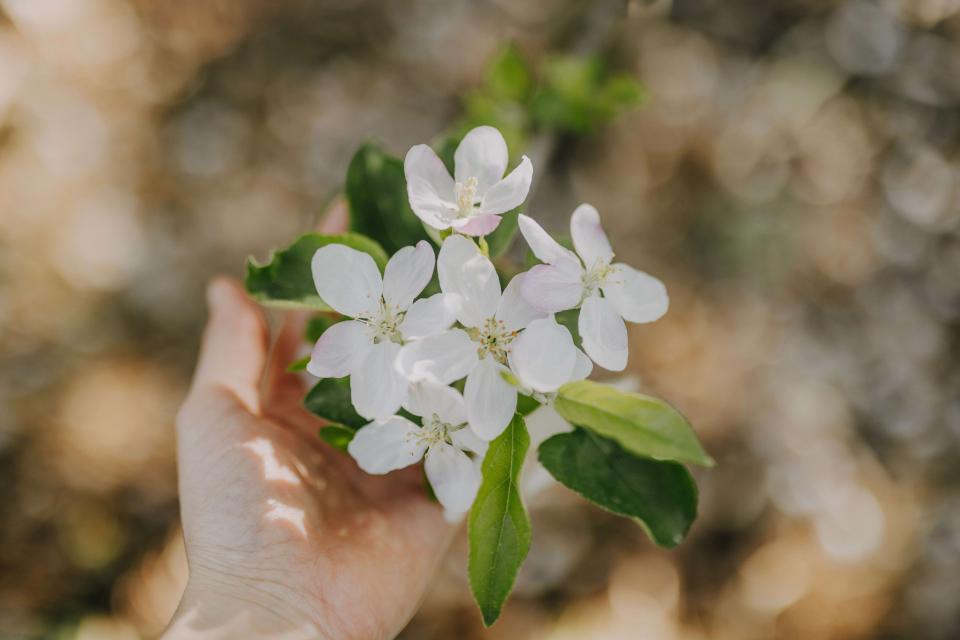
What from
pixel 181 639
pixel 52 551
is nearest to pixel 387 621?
pixel 181 639

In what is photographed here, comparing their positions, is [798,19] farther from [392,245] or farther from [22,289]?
[22,289]

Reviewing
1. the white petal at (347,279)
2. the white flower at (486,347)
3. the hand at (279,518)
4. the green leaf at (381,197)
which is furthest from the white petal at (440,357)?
the hand at (279,518)

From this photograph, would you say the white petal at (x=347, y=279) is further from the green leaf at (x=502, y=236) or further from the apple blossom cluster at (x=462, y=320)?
the green leaf at (x=502, y=236)

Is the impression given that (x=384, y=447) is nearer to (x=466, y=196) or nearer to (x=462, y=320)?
(x=462, y=320)

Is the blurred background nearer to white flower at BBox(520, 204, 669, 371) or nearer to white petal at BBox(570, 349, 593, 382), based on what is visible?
white flower at BBox(520, 204, 669, 371)

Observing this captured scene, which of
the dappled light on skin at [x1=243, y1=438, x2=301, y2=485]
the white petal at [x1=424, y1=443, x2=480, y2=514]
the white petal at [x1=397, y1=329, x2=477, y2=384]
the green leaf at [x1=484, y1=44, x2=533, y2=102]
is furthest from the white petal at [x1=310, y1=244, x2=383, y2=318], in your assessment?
the green leaf at [x1=484, y1=44, x2=533, y2=102]

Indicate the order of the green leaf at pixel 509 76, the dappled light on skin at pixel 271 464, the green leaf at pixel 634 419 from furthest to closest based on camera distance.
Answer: the green leaf at pixel 509 76
the dappled light on skin at pixel 271 464
the green leaf at pixel 634 419

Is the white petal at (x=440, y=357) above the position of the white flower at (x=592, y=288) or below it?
below
